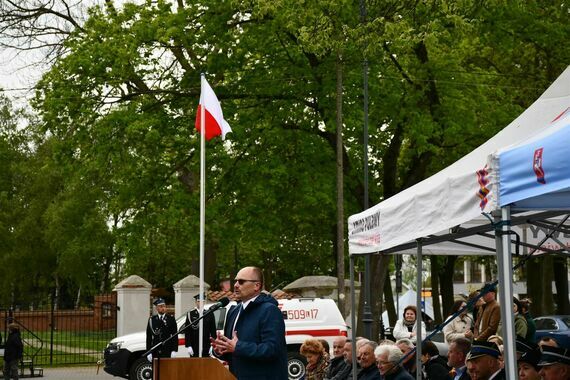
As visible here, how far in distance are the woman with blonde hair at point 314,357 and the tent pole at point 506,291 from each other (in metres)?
6.69

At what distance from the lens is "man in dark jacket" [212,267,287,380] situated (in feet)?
26.4

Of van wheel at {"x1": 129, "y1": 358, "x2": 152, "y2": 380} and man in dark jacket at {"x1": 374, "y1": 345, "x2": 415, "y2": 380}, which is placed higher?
man in dark jacket at {"x1": 374, "y1": 345, "x2": 415, "y2": 380}

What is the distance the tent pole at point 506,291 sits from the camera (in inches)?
256

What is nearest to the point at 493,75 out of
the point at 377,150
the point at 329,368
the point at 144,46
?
the point at 377,150

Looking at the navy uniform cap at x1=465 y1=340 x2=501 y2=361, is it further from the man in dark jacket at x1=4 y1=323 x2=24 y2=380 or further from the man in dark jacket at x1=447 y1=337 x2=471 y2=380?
the man in dark jacket at x1=4 y1=323 x2=24 y2=380

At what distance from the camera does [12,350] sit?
2655 centimetres

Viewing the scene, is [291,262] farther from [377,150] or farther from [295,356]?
[295,356]

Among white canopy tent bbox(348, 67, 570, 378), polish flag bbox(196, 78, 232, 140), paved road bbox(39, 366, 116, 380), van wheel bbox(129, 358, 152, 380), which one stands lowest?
paved road bbox(39, 366, 116, 380)

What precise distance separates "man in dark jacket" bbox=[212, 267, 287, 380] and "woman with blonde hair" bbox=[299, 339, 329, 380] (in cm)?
508

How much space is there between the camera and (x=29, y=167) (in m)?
70.9

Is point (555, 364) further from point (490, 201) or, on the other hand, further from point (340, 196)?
point (340, 196)

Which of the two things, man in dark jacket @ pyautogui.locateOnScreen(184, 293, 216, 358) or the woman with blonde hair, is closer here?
the woman with blonde hair

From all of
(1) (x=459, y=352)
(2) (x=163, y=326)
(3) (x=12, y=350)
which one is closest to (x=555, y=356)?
(1) (x=459, y=352)

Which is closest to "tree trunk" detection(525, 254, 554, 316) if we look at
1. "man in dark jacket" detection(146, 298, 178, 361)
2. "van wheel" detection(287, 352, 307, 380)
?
"van wheel" detection(287, 352, 307, 380)
